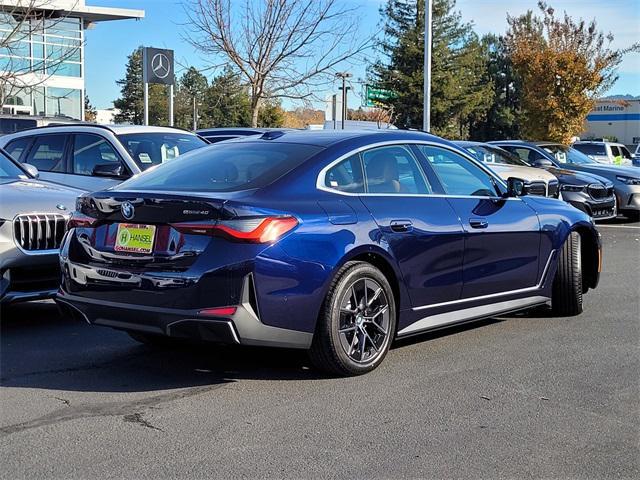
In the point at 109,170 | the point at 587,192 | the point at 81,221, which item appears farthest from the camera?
the point at 587,192

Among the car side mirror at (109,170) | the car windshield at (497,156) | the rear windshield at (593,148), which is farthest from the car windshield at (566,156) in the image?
the car side mirror at (109,170)

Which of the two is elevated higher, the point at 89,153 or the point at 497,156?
the point at 497,156

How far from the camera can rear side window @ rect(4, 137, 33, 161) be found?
32.2 ft

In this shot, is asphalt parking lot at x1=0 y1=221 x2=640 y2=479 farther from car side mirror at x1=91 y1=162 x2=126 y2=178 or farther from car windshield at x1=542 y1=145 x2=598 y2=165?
car windshield at x1=542 y1=145 x2=598 y2=165

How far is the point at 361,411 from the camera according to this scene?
4.44 m

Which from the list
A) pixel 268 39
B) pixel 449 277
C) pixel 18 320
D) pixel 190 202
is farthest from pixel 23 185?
pixel 268 39

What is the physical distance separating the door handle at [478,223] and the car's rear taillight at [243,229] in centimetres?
181

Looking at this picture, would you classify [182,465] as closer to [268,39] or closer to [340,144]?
[340,144]

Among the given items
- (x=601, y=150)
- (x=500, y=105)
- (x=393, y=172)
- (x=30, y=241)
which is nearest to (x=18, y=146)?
(x=30, y=241)

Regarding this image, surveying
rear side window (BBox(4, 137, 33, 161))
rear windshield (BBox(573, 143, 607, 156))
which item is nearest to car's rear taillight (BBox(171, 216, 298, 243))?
rear side window (BBox(4, 137, 33, 161))

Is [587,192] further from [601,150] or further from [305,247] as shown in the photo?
[305,247]

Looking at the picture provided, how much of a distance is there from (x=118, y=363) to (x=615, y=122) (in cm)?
7561

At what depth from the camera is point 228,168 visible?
5.32 meters

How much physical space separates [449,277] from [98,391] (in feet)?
8.14
